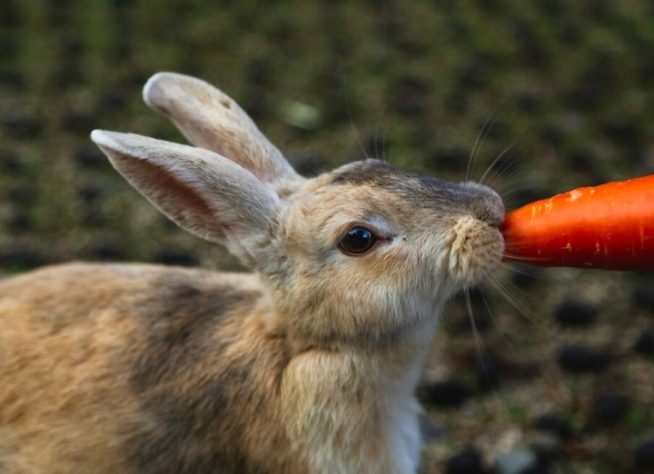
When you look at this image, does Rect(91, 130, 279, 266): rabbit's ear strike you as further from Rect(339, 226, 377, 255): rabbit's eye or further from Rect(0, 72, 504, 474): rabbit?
Rect(339, 226, 377, 255): rabbit's eye

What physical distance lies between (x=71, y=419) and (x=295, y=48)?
172 inches

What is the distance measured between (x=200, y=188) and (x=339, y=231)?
0.50m

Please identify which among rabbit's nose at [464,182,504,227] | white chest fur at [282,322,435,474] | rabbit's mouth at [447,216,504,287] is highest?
rabbit's nose at [464,182,504,227]

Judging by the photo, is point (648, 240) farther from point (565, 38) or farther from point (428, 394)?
point (565, 38)

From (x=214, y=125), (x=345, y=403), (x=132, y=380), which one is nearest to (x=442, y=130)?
(x=214, y=125)

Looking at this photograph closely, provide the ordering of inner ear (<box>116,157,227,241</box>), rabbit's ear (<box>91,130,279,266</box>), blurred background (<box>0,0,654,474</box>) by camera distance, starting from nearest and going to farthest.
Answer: rabbit's ear (<box>91,130,279,266</box>) < inner ear (<box>116,157,227,241</box>) < blurred background (<box>0,0,654,474</box>)

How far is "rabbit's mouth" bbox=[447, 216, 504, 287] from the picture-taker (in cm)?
325

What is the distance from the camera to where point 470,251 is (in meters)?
3.25

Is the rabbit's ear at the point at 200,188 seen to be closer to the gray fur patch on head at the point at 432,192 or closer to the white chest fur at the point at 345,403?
the gray fur patch on head at the point at 432,192

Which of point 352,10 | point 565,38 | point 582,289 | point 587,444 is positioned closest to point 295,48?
point 352,10

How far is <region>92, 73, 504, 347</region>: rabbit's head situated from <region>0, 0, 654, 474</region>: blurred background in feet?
2.87

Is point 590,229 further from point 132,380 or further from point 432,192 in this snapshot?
point 132,380

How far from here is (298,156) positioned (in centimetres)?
615

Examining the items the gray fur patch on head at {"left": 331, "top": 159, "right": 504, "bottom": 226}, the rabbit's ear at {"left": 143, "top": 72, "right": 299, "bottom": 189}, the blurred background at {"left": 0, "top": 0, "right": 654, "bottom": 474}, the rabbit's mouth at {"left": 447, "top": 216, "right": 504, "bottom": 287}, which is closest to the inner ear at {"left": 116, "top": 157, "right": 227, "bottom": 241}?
the rabbit's ear at {"left": 143, "top": 72, "right": 299, "bottom": 189}
